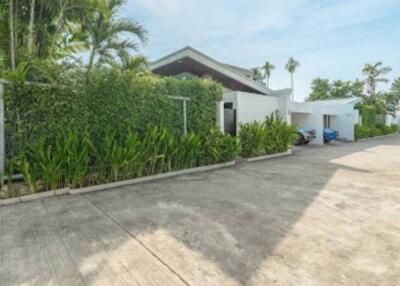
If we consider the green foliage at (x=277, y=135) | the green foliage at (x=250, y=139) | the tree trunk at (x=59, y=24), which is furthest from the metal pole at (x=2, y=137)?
the green foliage at (x=277, y=135)

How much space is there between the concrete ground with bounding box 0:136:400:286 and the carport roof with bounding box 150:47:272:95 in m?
6.74

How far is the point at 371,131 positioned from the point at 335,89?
11403 mm

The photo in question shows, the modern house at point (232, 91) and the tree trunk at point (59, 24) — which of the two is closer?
the tree trunk at point (59, 24)

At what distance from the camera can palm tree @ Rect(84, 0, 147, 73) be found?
24.2ft

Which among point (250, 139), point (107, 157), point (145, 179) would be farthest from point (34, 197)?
point (250, 139)

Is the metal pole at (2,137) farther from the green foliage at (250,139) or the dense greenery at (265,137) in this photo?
the green foliage at (250,139)

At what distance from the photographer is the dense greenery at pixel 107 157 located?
16.0ft

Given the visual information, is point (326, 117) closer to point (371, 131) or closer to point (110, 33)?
point (371, 131)

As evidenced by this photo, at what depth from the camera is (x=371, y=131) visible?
20.5 m

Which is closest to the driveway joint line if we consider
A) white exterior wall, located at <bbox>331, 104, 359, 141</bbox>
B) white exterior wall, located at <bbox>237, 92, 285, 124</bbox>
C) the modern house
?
the modern house

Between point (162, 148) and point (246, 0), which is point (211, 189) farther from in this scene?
point (246, 0)

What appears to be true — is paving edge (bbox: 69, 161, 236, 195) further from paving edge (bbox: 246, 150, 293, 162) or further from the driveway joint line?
→ paving edge (bbox: 246, 150, 293, 162)

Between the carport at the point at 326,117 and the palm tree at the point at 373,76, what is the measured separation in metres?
9.61

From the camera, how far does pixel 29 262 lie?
2494 mm
